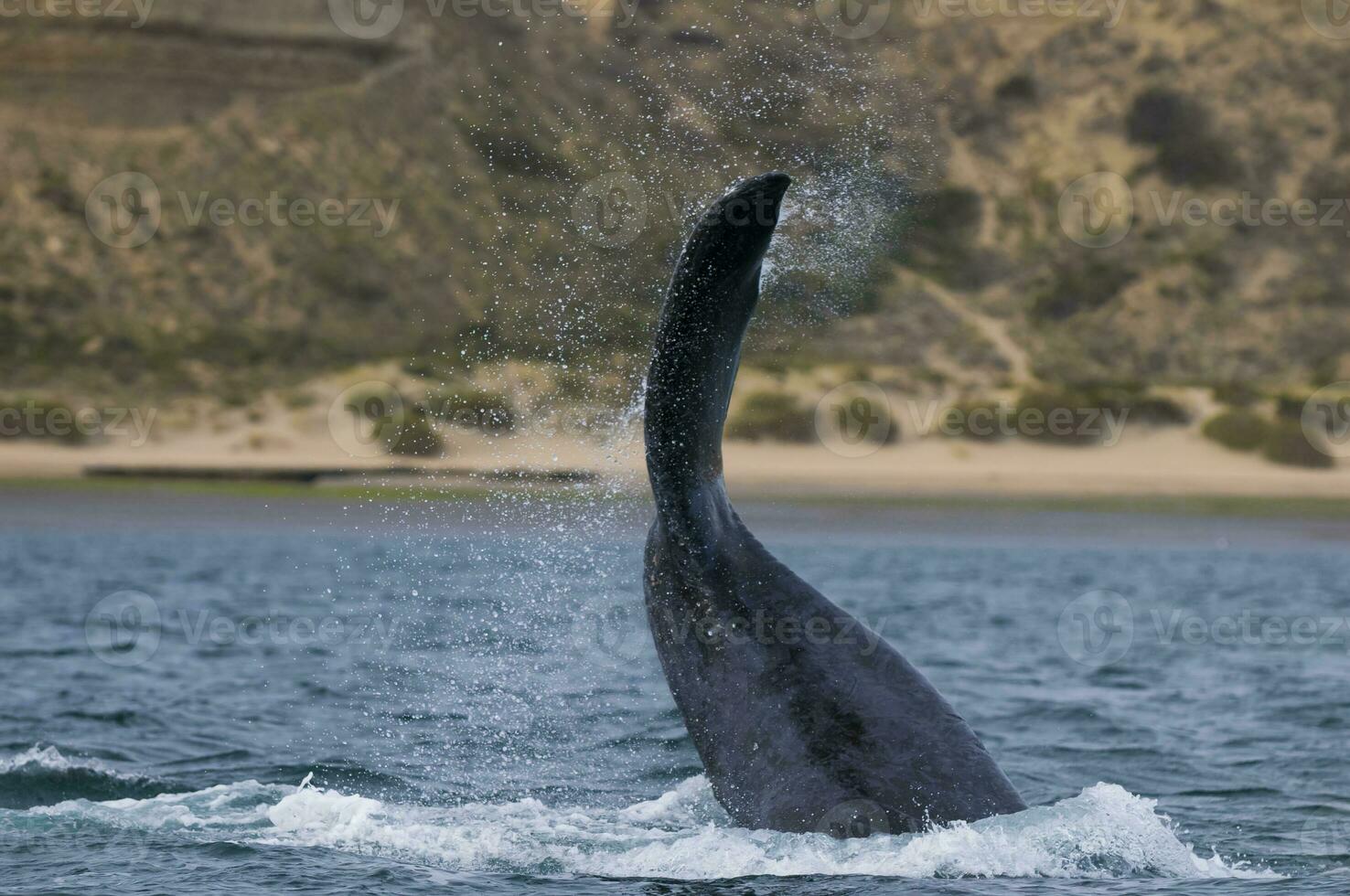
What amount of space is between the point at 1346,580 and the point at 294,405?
30.5 meters

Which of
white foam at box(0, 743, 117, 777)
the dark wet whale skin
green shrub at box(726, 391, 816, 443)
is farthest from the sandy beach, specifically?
the dark wet whale skin

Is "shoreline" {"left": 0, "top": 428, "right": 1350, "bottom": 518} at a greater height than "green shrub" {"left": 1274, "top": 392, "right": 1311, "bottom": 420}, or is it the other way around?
"green shrub" {"left": 1274, "top": 392, "right": 1311, "bottom": 420}

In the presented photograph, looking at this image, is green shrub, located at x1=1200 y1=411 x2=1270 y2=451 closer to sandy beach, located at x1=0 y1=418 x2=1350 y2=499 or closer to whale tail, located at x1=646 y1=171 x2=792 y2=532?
sandy beach, located at x1=0 y1=418 x2=1350 y2=499

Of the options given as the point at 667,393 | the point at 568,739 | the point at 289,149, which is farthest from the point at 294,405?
the point at 667,393

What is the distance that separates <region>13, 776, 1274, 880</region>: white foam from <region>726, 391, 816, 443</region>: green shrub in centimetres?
3585

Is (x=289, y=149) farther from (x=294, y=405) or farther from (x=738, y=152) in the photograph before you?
(x=738, y=152)

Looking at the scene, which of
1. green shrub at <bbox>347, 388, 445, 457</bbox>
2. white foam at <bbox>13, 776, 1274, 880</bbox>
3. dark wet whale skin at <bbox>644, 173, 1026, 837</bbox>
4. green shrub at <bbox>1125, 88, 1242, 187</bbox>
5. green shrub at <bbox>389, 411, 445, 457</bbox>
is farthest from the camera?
green shrub at <bbox>1125, 88, 1242, 187</bbox>

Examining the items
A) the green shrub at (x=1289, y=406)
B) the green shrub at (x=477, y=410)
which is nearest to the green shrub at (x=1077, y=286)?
the green shrub at (x=1289, y=406)

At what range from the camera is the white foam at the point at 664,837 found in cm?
714

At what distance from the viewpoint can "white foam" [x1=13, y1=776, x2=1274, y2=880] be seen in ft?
23.4

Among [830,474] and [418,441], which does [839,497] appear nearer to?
[830,474]

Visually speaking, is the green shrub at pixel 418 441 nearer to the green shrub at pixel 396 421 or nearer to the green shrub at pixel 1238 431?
the green shrub at pixel 396 421

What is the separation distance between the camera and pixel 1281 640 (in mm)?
20234

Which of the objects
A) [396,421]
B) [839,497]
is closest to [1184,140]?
[839,497]
